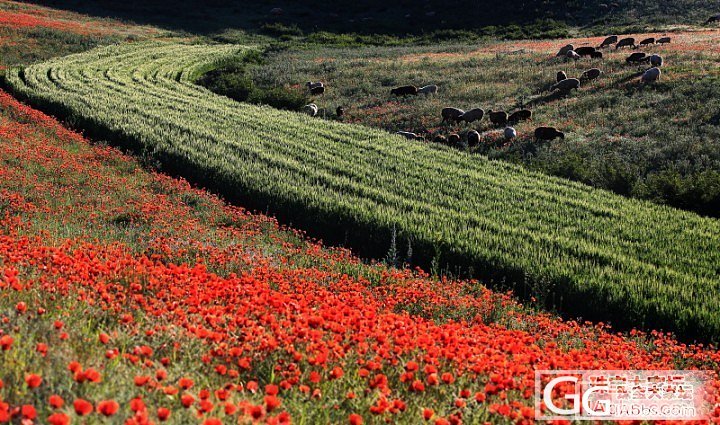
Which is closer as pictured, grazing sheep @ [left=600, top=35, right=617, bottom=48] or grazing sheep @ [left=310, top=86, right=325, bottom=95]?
grazing sheep @ [left=310, top=86, right=325, bottom=95]

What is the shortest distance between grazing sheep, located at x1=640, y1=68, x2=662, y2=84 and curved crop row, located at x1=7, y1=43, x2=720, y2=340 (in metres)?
13.8

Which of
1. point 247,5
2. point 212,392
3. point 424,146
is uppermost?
point 247,5

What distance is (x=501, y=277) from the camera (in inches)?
447

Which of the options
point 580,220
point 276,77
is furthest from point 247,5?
point 580,220

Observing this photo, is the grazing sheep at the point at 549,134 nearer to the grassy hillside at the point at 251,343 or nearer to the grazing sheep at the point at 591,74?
the grazing sheep at the point at 591,74

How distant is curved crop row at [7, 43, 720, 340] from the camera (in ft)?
34.0

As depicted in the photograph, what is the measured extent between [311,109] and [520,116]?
1271 cm

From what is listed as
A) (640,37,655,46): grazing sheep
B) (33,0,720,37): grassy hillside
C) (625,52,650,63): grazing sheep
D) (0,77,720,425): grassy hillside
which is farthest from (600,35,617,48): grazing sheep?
(0,77,720,425): grassy hillside

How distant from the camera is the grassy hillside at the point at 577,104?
20828 millimetres

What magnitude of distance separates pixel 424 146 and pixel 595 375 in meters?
19.8

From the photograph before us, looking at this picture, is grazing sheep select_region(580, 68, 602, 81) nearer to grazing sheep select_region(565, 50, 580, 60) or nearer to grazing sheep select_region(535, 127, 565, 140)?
grazing sheep select_region(565, 50, 580, 60)

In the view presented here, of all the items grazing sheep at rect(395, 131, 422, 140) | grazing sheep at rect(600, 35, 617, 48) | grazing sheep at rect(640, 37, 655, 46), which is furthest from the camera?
grazing sheep at rect(600, 35, 617, 48)

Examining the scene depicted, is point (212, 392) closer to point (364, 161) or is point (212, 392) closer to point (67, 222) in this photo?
point (67, 222)

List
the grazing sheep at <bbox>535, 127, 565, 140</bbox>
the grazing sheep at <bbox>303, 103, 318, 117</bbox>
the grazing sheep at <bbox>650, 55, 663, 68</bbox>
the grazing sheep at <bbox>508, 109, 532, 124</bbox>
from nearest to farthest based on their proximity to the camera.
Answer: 1. the grazing sheep at <bbox>535, 127, 565, 140</bbox>
2. the grazing sheep at <bbox>508, 109, 532, 124</bbox>
3. the grazing sheep at <bbox>650, 55, 663, 68</bbox>
4. the grazing sheep at <bbox>303, 103, 318, 117</bbox>
